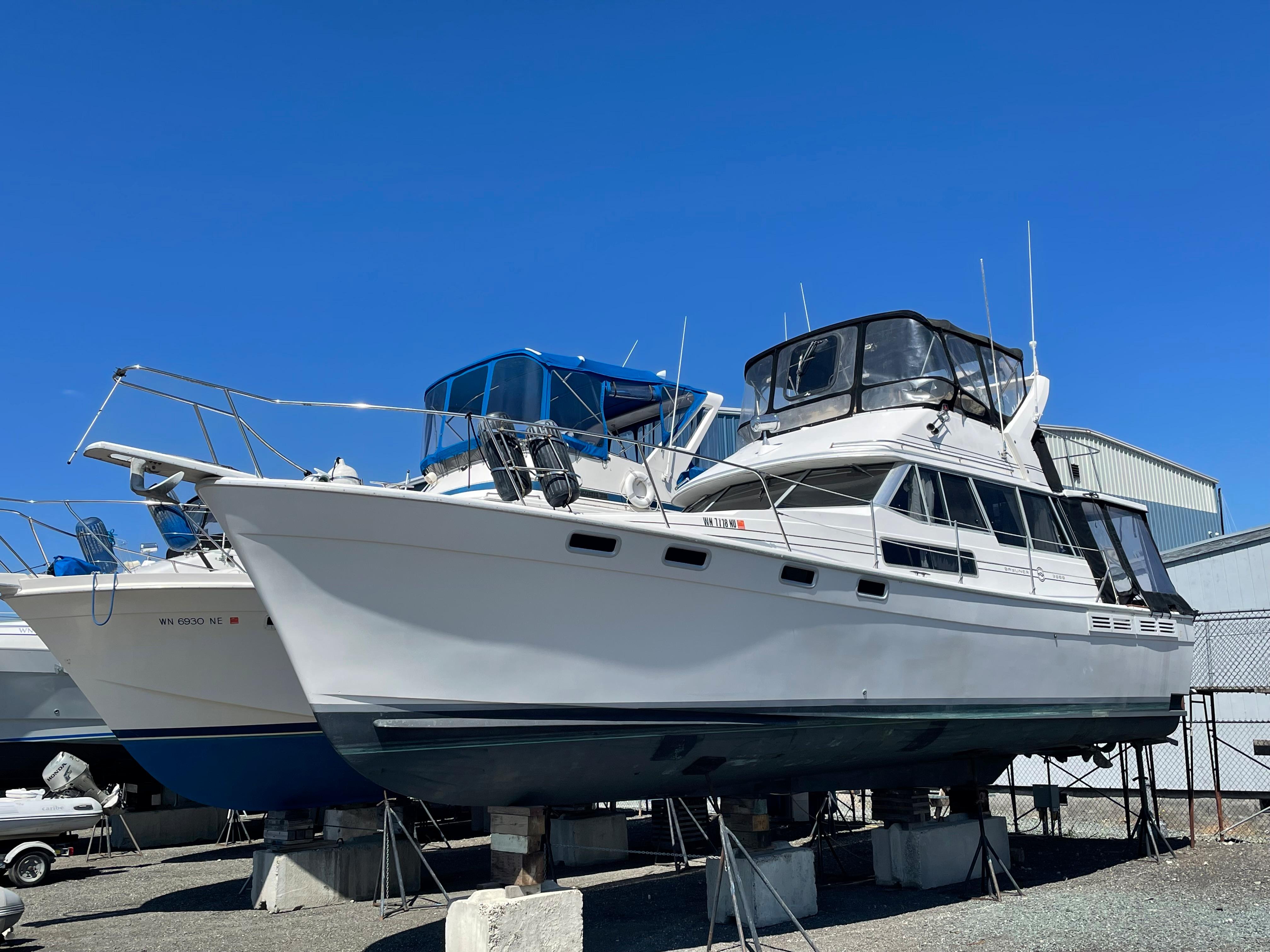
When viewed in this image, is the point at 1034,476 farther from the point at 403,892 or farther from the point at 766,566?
the point at 403,892

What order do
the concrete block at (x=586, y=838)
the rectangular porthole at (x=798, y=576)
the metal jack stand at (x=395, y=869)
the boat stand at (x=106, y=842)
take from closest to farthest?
the rectangular porthole at (x=798, y=576) < the metal jack stand at (x=395, y=869) < the concrete block at (x=586, y=838) < the boat stand at (x=106, y=842)

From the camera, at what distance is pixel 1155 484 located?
22.3 m

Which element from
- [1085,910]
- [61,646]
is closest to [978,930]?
[1085,910]

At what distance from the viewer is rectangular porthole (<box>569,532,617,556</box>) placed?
587 cm

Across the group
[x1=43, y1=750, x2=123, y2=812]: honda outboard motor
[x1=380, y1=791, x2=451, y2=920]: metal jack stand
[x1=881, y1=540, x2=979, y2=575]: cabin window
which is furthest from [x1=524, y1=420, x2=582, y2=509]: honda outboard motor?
[x1=43, y1=750, x2=123, y2=812]: honda outboard motor

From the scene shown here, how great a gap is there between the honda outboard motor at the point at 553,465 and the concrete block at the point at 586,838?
231 inches

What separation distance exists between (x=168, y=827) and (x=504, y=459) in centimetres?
1065

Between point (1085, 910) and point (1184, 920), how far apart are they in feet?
2.27

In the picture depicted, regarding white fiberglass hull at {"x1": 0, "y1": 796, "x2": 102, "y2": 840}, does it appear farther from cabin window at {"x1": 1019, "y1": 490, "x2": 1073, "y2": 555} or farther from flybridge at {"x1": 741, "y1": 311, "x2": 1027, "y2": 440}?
cabin window at {"x1": 1019, "y1": 490, "x2": 1073, "y2": 555}

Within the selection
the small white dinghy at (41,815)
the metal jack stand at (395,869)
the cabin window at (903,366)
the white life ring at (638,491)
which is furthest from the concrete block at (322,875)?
the cabin window at (903,366)

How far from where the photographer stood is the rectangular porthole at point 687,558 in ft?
20.1

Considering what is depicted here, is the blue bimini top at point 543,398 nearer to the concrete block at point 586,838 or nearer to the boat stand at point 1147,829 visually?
the concrete block at point 586,838

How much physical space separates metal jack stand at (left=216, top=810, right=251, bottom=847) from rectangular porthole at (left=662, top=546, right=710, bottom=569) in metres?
9.95

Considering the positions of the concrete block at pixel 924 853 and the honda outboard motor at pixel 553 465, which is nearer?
the honda outboard motor at pixel 553 465
